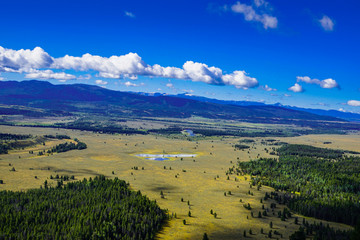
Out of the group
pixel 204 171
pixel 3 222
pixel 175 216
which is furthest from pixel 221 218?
pixel 204 171

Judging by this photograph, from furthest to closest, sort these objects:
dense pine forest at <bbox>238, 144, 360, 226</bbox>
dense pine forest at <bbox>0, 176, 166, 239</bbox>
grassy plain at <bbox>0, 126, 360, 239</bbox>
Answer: dense pine forest at <bbox>238, 144, 360, 226</bbox> < grassy plain at <bbox>0, 126, 360, 239</bbox> < dense pine forest at <bbox>0, 176, 166, 239</bbox>

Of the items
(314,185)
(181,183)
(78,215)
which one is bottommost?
(181,183)

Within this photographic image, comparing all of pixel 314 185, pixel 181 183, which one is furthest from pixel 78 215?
pixel 314 185

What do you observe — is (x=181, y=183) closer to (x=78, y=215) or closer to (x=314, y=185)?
(x=314, y=185)

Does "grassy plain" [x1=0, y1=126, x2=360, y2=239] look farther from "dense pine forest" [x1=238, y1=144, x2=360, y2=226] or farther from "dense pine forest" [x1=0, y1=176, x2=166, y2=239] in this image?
"dense pine forest" [x1=0, y1=176, x2=166, y2=239]

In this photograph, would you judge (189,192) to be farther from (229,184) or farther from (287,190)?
(287,190)

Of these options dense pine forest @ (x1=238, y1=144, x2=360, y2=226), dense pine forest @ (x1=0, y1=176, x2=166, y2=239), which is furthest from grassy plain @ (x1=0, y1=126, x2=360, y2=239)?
dense pine forest @ (x1=0, y1=176, x2=166, y2=239)

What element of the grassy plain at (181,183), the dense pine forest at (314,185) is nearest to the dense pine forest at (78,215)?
the grassy plain at (181,183)
